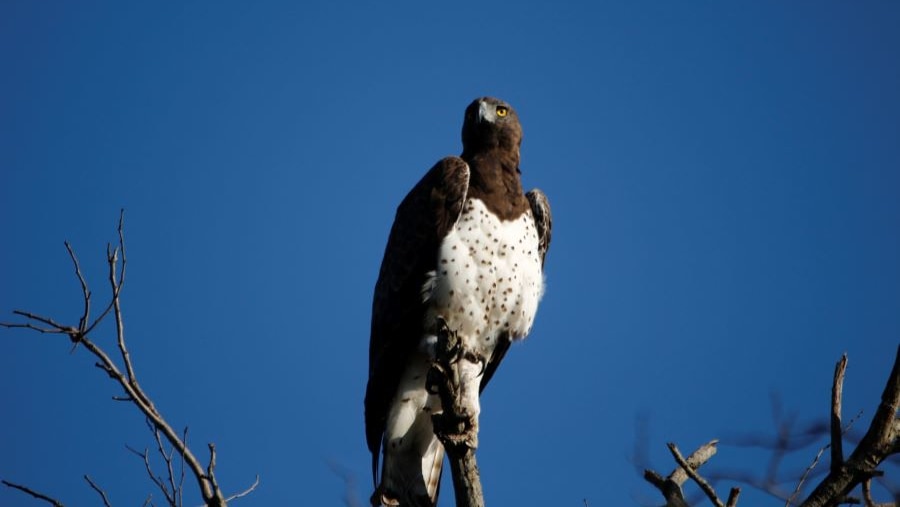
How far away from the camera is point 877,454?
334 cm

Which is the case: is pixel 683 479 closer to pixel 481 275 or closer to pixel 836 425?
pixel 836 425

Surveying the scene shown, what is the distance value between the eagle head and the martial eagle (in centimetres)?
27

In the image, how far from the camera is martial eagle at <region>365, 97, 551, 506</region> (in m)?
6.09

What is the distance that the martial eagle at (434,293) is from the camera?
20.0 feet

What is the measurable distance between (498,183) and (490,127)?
67 centimetres

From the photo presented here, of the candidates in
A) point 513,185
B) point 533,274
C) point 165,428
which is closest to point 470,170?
point 513,185

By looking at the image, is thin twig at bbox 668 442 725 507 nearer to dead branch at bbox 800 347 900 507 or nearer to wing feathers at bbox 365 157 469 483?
dead branch at bbox 800 347 900 507

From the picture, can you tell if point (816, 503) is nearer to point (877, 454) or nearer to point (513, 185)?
point (877, 454)

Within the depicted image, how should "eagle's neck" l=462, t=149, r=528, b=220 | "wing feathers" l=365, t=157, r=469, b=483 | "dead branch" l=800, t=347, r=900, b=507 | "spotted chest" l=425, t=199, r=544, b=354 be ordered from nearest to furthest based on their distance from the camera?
"dead branch" l=800, t=347, r=900, b=507, "spotted chest" l=425, t=199, r=544, b=354, "wing feathers" l=365, t=157, r=469, b=483, "eagle's neck" l=462, t=149, r=528, b=220

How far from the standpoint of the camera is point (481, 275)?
6.05m

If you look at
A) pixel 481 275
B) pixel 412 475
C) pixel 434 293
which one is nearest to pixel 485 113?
pixel 481 275

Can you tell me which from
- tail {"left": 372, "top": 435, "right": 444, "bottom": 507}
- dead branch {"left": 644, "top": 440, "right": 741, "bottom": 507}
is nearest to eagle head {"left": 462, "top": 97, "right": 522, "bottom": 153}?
tail {"left": 372, "top": 435, "right": 444, "bottom": 507}

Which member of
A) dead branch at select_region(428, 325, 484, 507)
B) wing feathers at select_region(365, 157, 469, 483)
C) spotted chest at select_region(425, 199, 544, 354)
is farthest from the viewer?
wing feathers at select_region(365, 157, 469, 483)

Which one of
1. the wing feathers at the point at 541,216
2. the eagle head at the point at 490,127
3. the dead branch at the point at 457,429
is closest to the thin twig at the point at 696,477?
the dead branch at the point at 457,429
